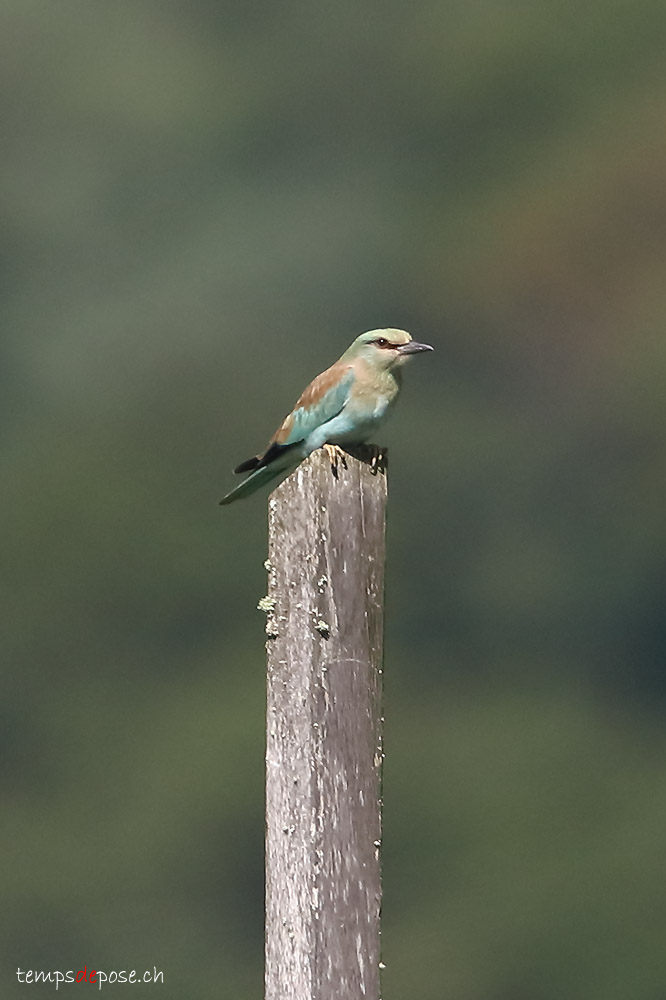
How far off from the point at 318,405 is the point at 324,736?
173 cm

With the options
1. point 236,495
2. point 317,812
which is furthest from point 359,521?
point 236,495

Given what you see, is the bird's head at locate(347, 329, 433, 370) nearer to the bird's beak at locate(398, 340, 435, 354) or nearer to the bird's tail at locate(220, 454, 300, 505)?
the bird's beak at locate(398, 340, 435, 354)

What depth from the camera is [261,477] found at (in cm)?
399

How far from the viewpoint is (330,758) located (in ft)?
7.13

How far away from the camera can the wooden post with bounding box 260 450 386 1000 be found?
2.15m

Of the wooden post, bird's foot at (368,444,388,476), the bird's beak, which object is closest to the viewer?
the wooden post

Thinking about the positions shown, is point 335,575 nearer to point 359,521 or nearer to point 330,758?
point 359,521

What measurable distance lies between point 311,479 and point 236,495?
179 cm

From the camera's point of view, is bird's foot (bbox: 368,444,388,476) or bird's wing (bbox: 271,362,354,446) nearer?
bird's foot (bbox: 368,444,388,476)

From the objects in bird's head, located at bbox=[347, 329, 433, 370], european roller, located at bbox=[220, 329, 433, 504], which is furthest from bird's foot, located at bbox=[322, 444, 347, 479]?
bird's head, located at bbox=[347, 329, 433, 370]

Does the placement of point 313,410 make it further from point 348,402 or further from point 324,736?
point 324,736

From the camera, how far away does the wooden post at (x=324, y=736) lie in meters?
2.15

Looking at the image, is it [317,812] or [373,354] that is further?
[373,354]

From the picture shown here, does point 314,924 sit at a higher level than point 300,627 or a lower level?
lower
